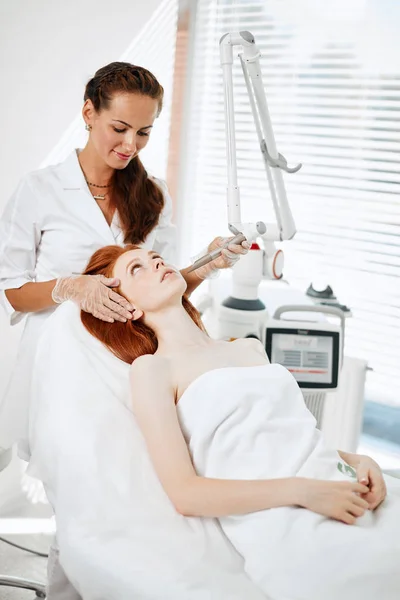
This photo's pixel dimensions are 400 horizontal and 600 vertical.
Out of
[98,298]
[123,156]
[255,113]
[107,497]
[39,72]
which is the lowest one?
[107,497]

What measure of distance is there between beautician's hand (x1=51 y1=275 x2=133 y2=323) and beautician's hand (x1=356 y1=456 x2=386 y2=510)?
571 millimetres

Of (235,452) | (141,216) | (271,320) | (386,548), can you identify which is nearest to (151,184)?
(141,216)

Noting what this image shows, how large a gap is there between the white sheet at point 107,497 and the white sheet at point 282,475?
0.20ft

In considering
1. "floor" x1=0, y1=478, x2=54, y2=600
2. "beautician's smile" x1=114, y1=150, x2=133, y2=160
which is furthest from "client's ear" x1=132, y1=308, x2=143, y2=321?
"floor" x1=0, y1=478, x2=54, y2=600

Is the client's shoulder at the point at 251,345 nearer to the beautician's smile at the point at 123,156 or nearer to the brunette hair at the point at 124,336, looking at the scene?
the brunette hair at the point at 124,336

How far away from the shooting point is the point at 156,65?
3234 mm

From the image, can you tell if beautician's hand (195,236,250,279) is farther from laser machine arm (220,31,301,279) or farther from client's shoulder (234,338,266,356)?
client's shoulder (234,338,266,356)

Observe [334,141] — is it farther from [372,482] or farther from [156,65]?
[372,482]

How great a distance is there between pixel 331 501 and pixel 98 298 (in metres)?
0.64

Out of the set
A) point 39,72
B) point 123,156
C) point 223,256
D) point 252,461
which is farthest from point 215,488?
point 39,72

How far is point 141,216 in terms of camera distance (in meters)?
1.83

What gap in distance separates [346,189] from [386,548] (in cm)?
236

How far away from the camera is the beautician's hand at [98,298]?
1.47 m

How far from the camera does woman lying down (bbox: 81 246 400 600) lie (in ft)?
3.56
